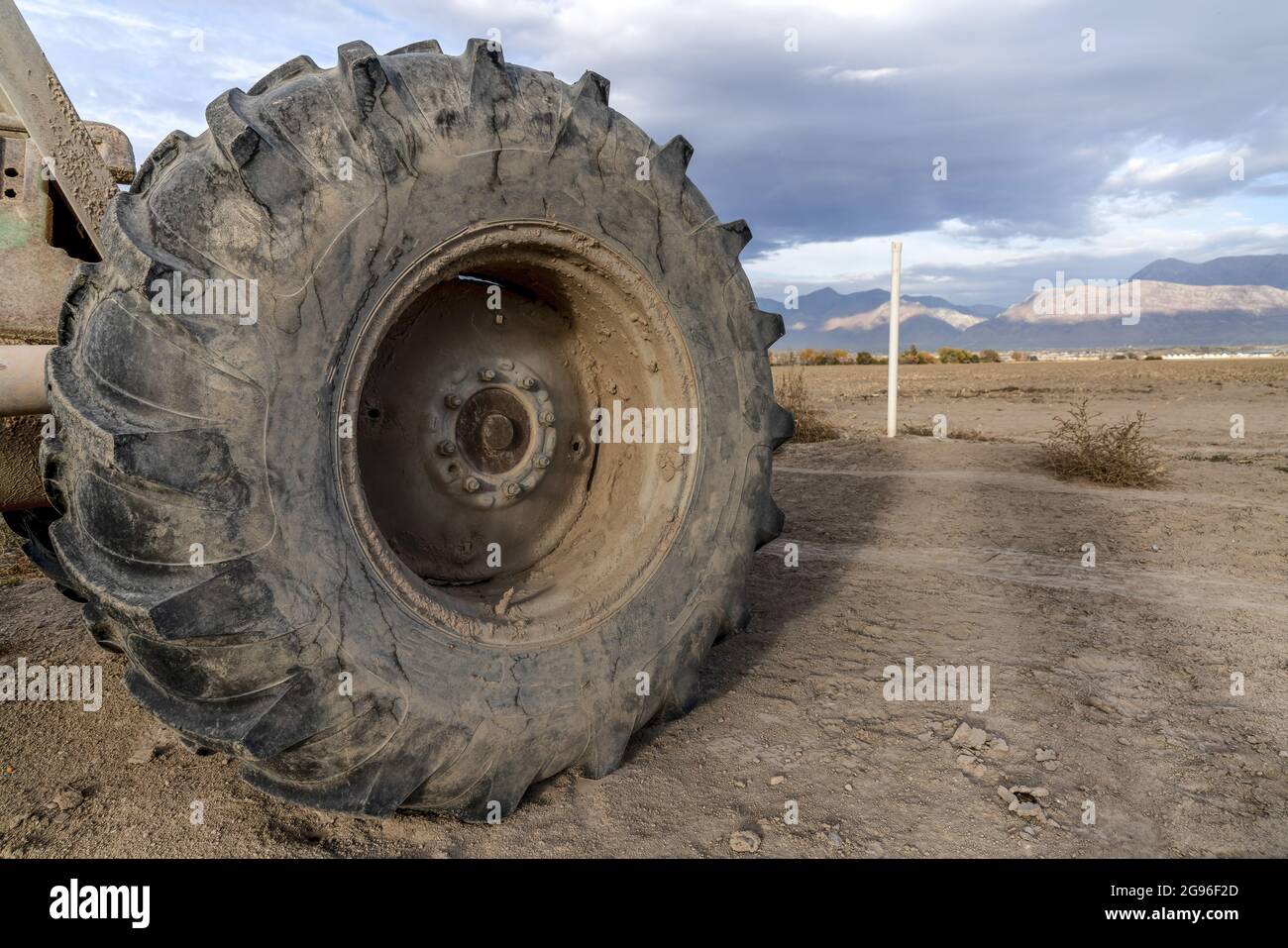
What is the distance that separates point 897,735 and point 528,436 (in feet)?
4.93

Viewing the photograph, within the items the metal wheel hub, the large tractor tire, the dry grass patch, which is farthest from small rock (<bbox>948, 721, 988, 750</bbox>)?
the dry grass patch

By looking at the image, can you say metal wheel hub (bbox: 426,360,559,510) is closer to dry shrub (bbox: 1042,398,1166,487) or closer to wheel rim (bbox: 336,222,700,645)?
wheel rim (bbox: 336,222,700,645)

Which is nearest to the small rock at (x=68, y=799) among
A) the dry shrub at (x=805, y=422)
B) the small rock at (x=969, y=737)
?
the small rock at (x=969, y=737)

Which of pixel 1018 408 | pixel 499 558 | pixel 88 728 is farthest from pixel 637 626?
pixel 1018 408

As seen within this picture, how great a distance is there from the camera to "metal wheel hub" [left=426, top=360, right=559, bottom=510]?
8.43 feet

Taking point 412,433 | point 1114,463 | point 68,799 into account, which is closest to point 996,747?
point 412,433

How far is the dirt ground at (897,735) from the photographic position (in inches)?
87.5

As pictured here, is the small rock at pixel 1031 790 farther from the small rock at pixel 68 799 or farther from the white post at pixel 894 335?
the white post at pixel 894 335

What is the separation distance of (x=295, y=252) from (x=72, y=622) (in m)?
2.82

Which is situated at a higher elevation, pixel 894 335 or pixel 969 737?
pixel 894 335

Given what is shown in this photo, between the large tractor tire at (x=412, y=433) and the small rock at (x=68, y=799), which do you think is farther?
the small rock at (x=68, y=799)

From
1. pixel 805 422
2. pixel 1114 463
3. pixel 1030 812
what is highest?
pixel 805 422

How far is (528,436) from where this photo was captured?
106 inches

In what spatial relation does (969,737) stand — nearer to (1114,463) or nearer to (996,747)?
(996,747)
